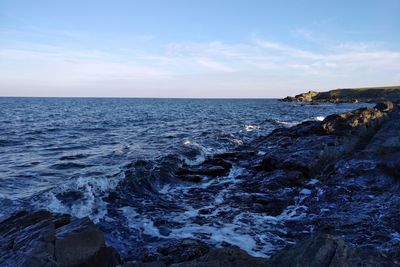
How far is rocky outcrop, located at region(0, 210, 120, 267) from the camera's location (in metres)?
7.62

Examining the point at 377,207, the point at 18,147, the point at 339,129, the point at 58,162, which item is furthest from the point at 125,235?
the point at 18,147

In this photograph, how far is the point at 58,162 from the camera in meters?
23.5

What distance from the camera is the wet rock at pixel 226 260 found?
7047 mm

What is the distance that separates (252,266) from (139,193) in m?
10.8

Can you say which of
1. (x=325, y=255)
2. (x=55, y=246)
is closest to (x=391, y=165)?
(x=325, y=255)

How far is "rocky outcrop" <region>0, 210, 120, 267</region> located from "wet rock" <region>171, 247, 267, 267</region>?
6.69 ft

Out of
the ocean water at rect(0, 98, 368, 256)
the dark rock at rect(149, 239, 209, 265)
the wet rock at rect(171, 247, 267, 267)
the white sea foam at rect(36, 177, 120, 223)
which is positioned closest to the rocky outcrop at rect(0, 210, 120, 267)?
the dark rock at rect(149, 239, 209, 265)

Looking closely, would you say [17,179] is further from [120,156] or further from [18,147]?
[18,147]

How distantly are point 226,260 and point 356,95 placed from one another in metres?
154

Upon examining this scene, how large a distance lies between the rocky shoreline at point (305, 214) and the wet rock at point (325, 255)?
2 cm

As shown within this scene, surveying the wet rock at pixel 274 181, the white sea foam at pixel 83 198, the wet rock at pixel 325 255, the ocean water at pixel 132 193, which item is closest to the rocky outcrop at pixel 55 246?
the ocean water at pixel 132 193

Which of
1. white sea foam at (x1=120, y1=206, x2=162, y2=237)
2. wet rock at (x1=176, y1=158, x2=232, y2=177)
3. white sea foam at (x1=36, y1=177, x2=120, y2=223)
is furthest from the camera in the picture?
wet rock at (x1=176, y1=158, x2=232, y2=177)

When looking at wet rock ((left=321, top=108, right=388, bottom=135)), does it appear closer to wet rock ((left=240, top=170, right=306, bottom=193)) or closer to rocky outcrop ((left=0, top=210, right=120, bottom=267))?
wet rock ((left=240, top=170, right=306, bottom=193))

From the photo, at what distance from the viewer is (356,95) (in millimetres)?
147250
